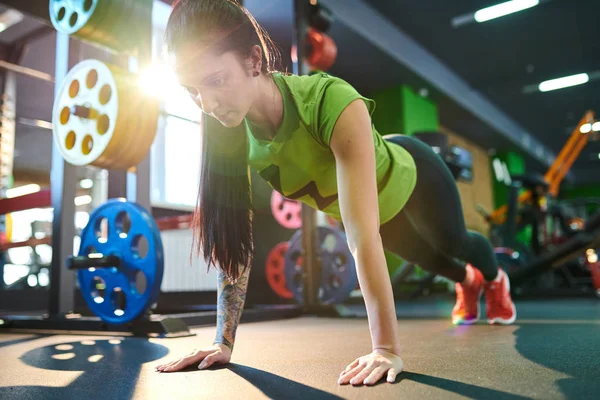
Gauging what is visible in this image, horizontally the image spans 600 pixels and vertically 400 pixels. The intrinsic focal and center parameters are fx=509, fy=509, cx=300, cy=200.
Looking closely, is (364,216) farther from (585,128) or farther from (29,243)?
(585,128)

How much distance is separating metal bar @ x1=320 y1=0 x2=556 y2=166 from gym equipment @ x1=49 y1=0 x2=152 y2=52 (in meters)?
2.38

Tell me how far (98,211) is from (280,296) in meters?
1.81

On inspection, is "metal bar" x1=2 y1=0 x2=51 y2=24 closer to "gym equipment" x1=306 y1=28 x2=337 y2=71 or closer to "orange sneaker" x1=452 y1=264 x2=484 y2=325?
"gym equipment" x1=306 y1=28 x2=337 y2=71

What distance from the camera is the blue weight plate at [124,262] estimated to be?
1.76m

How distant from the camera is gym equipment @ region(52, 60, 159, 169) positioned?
1849mm

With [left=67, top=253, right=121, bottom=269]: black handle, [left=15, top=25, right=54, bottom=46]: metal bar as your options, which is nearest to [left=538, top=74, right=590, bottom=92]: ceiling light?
[left=15, top=25, right=54, bottom=46]: metal bar

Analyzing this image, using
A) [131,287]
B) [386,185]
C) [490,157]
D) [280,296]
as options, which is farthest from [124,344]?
[490,157]

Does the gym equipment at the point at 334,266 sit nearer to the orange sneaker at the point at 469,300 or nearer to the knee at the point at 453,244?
the orange sneaker at the point at 469,300

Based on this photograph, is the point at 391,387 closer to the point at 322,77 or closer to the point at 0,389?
the point at 322,77

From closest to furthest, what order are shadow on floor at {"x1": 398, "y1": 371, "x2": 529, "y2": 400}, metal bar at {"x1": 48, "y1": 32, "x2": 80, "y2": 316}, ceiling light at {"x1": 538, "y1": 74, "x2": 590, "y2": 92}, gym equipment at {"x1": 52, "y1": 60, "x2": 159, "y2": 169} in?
shadow on floor at {"x1": 398, "y1": 371, "x2": 529, "y2": 400} < gym equipment at {"x1": 52, "y1": 60, "x2": 159, "y2": 169} < metal bar at {"x1": 48, "y1": 32, "x2": 80, "y2": 316} < ceiling light at {"x1": 538, "y1": 74, "x2": 590, "y2": 92}

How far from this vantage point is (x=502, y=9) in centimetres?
475

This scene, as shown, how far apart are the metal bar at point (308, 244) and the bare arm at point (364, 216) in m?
1.89

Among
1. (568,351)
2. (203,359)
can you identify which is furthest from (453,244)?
(203,359)

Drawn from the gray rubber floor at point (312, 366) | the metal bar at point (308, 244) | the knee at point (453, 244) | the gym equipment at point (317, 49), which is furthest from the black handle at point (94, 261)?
the gym equipment at point (317, 49)
